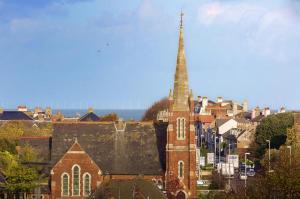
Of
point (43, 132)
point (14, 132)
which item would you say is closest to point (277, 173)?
point (14, 132)

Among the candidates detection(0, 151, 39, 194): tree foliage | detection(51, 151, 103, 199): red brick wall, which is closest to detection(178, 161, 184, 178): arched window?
detection(51, 151, 103, 199): red brick wall

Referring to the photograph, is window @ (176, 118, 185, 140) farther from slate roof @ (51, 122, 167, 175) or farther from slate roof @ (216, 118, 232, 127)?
slate roof @ (216, 118, 232, 127)

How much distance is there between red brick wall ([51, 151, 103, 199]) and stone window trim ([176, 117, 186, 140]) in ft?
26.7

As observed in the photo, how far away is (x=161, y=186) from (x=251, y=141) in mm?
68415

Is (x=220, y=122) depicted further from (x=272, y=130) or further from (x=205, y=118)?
(x=272, y=130)

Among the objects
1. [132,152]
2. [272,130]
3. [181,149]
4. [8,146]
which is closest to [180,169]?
[181,149]

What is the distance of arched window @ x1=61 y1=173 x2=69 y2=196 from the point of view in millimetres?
74500

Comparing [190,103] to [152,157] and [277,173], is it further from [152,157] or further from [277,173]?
[277,173]

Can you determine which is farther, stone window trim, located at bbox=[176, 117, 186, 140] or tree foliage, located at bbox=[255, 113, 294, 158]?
tree foliage, located at bbox=[255, 113, 294, 158]

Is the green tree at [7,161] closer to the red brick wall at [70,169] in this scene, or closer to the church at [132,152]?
the church at [132,152]

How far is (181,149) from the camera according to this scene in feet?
246

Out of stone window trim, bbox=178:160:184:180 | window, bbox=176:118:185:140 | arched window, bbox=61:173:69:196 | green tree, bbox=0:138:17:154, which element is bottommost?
arched window, bbox=61:173:69:196

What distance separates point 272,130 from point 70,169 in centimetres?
6019

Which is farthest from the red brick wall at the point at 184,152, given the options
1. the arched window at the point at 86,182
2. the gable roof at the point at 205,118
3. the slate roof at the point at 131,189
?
the gable roof at the point at 205,118
